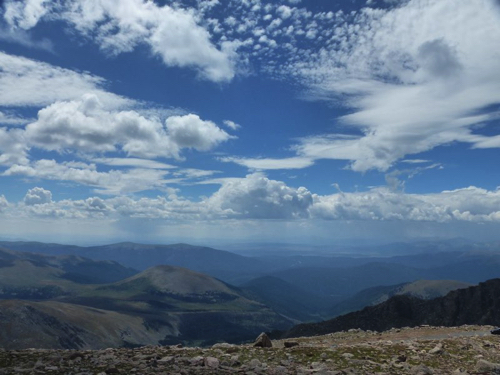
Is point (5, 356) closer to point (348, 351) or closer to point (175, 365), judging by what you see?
point (175, 365)

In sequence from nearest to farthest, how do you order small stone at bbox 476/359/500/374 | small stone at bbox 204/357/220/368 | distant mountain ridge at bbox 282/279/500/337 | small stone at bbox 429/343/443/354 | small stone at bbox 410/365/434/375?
small stone at bbox 204/357/220/368 < small stone at bbox 410/365/434/375 < small stone at bbox 476/359/500/374 < small stone at bbox 429/343/443/354 < distant mountain ridge at bbox 282/279/500/337

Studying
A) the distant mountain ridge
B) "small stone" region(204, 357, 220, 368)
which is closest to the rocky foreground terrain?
"small stone" region(204, 357, 220, 368)

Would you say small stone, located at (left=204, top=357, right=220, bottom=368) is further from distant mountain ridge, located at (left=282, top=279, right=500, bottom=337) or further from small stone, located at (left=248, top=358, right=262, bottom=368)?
distant mountain ridge, located at (left=282, top=279, right=500, bottom=337)

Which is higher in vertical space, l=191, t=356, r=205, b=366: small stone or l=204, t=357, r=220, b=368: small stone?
l=204, t=357, r=220, b=368: small stone

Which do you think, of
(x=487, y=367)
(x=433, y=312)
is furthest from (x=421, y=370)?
(x=433, y=312)

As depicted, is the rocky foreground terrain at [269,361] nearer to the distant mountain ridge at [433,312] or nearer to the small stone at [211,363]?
the small stone at [211,363]

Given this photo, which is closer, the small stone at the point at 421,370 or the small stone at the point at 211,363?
the small stone at the point at 211,363

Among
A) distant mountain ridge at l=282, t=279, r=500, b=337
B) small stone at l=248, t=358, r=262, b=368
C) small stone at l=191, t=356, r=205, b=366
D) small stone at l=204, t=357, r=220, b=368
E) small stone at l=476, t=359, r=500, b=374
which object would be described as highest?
small stone at l=204, t=357, r=220, b=368

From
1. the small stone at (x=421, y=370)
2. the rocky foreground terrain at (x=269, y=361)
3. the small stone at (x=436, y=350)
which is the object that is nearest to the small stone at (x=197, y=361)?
the rocky foreground terrain at (x=269, y=361)

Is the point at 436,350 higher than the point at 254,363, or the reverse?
the point at 254,363

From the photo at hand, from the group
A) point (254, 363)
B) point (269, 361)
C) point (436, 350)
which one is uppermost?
point (254, 363)

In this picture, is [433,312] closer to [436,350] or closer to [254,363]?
[436,350]

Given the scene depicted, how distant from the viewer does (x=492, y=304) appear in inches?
5369

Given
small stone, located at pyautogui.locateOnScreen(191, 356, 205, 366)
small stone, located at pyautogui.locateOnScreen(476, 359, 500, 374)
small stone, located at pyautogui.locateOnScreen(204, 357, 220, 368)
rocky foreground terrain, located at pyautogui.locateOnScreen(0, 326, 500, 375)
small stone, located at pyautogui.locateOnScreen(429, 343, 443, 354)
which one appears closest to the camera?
rocky foreground terrain, located at pyautogui.locateOnScreen(0, 326, 500, 375)
